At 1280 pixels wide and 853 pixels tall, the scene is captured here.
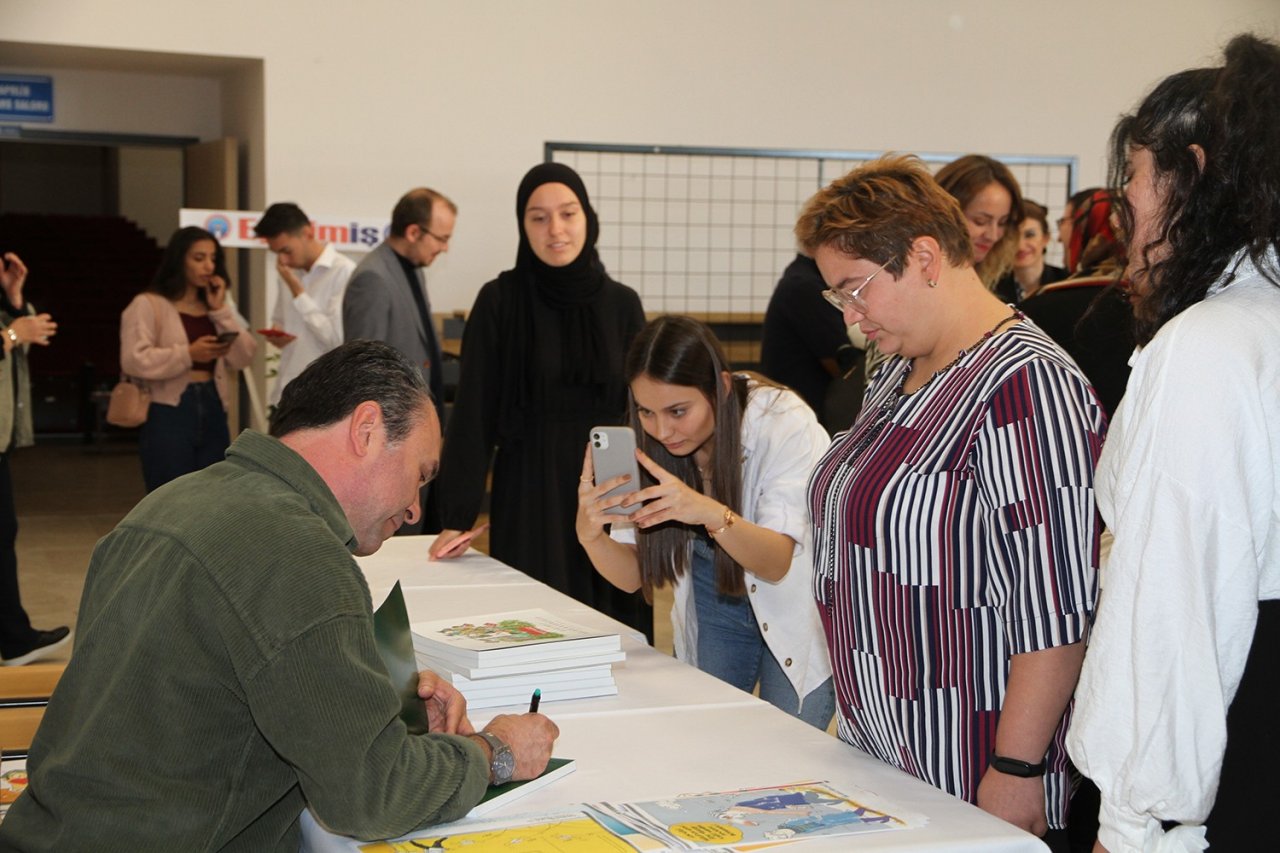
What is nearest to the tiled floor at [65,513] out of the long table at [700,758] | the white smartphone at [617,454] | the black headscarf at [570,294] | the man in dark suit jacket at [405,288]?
the man in dark suit jacket at [405,288]

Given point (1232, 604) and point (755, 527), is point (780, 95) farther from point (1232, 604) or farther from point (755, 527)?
point (1232, 604)

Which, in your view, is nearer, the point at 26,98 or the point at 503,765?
the point at 503,765

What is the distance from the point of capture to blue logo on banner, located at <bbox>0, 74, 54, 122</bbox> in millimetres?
7676

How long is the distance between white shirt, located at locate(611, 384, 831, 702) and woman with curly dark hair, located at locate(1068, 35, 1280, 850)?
1178 millimetres

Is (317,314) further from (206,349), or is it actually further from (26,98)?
(26,98)

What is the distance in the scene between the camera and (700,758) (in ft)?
5.65

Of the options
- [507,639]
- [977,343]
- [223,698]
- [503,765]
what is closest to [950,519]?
[977,343]

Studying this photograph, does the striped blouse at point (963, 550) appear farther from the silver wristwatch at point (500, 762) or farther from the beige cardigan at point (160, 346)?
the beige cardigan at point (160, 346)

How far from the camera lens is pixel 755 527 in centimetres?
239

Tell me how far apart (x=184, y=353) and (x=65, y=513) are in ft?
11.2

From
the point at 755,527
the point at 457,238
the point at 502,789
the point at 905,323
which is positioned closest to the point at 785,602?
the point at 755,527

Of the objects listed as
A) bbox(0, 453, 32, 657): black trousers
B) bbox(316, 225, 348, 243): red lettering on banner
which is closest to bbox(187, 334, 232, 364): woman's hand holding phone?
bbox(0, 453, 32, 657): black trousers

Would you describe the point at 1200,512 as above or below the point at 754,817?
above

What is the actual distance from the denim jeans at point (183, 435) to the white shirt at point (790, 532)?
2.83 metres
